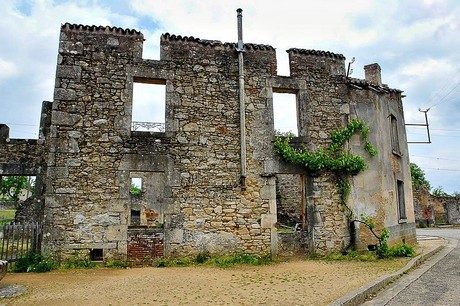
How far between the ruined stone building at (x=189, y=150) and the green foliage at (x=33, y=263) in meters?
0.28

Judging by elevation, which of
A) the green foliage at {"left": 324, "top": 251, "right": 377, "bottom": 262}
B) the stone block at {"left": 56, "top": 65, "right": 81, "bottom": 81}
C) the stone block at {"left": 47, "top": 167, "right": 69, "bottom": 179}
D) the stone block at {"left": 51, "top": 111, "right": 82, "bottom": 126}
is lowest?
the green foliage at {"left": 324, "top": 251, "right": 377, "bottom": 262}

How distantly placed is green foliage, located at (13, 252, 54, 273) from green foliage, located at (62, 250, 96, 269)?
0.35 meters

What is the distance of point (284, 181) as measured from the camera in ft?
53.7

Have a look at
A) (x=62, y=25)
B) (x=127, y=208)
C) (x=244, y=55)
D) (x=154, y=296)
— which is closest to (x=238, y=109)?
(x=244, y=55)

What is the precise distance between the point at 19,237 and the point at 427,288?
29.3ft

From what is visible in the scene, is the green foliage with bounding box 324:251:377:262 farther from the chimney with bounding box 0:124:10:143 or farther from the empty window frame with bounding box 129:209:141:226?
the empty window frame with bounding box 129:209:141:226

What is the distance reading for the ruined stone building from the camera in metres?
8.95

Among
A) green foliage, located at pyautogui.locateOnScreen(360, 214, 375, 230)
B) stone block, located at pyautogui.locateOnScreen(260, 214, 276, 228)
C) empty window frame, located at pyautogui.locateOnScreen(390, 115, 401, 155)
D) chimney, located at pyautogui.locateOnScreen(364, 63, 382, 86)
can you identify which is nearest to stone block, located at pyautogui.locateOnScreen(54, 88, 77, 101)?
stone block, located at pyautogui.locateOnScreen(260, 214, 276, 228)

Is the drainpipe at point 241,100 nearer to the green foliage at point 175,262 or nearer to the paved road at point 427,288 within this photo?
the green foliage at point 175,262

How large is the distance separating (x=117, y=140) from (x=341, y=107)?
6835 mm

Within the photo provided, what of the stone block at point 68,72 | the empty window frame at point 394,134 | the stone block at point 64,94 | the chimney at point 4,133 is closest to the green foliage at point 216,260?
the stone block at point 64,94

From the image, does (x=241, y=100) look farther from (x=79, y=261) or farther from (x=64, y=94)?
(x=79, y=261)

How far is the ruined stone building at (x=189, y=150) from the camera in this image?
8953 mm

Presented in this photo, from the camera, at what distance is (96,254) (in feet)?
29.0
